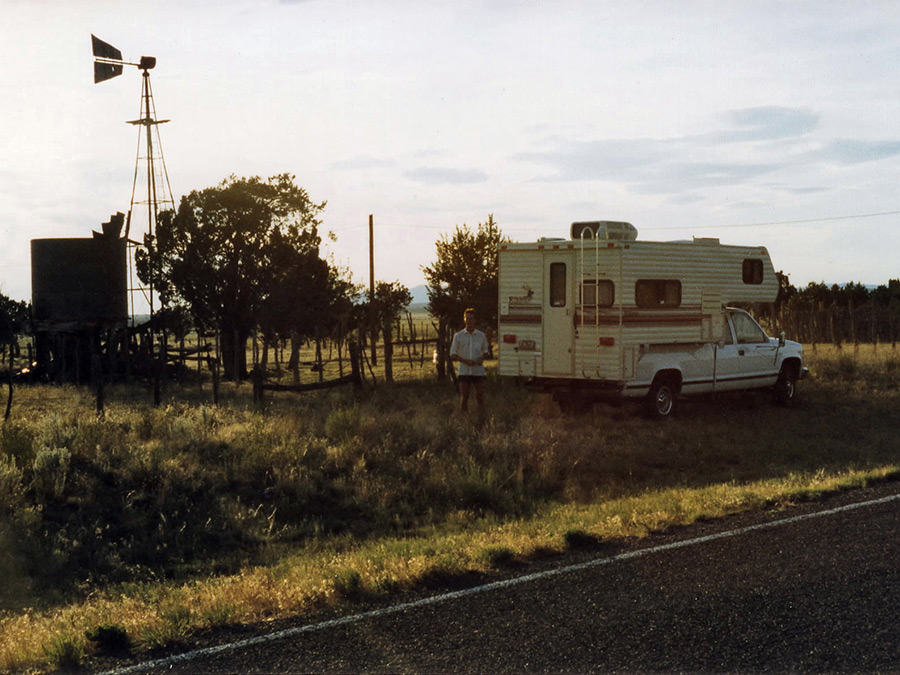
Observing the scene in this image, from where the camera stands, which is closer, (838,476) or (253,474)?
(838,476)

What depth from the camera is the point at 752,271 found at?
58.2ft

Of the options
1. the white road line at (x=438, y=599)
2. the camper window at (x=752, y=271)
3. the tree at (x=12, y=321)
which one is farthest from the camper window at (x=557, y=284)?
the tree at (x=12, y=321)

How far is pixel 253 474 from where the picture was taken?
37.7 feet

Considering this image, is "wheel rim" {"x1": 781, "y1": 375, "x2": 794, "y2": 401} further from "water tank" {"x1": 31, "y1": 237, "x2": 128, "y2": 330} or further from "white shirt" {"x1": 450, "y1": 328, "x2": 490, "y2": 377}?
"water tank" {"x1": 31, "y1": 237, "x2": 128, "y2": 330}

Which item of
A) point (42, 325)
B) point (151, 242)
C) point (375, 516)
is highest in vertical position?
point (151, 242)

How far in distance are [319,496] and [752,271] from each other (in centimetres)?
1022

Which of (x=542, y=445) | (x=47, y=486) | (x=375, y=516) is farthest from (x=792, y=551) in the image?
(x=47, y=486)

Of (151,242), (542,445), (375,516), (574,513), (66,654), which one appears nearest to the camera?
(66,654)

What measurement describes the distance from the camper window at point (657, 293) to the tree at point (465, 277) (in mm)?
13791

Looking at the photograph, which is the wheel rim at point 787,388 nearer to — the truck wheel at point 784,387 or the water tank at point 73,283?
the truck wheel at point 784,387

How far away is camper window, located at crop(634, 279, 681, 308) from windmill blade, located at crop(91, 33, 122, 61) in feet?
79.1

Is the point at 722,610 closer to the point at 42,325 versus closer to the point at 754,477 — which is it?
the point at 754,477

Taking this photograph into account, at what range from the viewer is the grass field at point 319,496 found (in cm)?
662

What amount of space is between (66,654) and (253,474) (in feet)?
20.4
